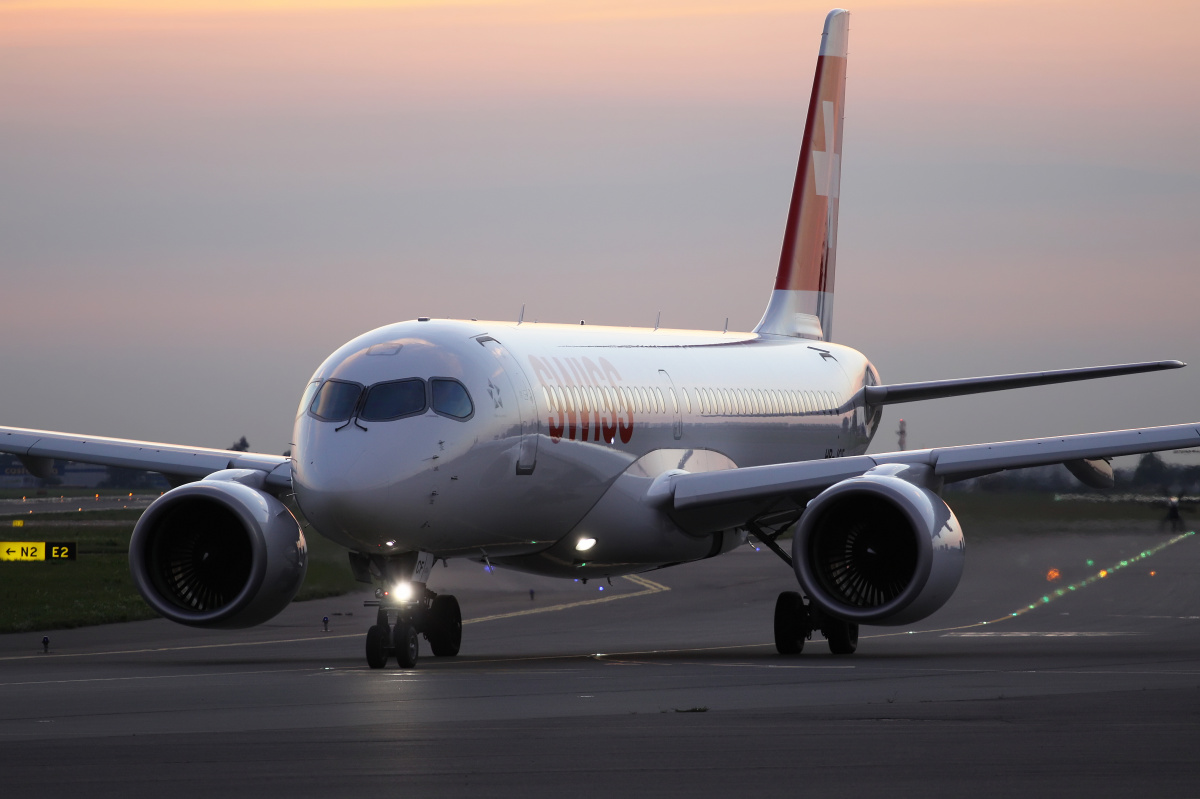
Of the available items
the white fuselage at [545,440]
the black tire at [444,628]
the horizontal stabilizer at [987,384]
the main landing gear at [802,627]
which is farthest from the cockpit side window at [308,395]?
the horizontal stabilizer at [987,384]

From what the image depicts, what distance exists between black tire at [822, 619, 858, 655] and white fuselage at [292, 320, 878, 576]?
2541 millimetres

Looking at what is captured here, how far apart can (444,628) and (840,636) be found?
4871 mm

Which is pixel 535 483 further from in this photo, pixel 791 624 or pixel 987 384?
pixel 987 384

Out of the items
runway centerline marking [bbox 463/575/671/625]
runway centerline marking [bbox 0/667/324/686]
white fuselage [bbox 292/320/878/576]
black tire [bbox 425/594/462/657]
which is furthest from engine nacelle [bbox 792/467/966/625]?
runway centerline marking [bbox 463/575/671/625]

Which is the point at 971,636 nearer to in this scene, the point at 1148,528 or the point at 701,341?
A: the point at 701,341

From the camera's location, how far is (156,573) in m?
23.0

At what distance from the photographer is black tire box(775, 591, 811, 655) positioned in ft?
79.3

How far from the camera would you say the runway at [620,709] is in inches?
445

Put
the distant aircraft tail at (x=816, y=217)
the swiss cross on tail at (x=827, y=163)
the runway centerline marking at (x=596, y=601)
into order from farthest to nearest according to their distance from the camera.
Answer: the swiss cross on tail at (x=827, y=163)
the distant aircraft tail at (x=816, y=217)
the runway centerline marking at (x=596, y=601)

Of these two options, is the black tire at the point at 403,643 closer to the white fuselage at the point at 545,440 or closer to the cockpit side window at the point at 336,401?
the white fuselage at the point at 545,440

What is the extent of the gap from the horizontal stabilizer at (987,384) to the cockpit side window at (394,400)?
10.4m

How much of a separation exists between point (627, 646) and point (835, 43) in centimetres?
1417

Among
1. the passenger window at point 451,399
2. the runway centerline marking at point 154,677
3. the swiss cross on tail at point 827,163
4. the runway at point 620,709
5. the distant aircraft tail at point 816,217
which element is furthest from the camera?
the swiss cross on tail at point 827,163

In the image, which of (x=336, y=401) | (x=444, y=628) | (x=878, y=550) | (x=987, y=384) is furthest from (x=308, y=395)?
(x=987, y=384)
